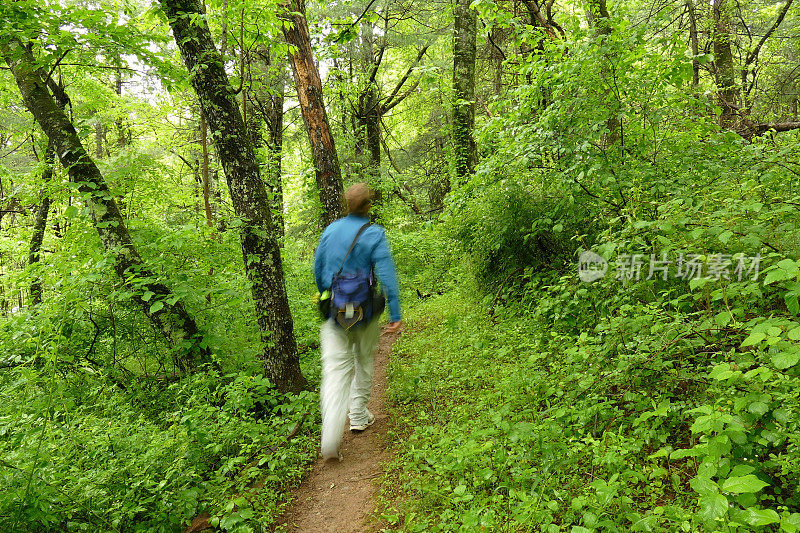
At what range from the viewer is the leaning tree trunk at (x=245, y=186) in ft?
16.5

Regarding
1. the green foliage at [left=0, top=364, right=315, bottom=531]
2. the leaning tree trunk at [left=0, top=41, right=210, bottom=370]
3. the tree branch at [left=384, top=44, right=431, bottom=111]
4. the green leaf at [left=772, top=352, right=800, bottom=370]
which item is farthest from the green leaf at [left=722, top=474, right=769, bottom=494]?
the tree branch at [left=384, top=44, right=431, bottom=111]

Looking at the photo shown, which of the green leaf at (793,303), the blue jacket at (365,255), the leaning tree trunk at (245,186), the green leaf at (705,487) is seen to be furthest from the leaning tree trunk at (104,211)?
the green leaf at (793,303)

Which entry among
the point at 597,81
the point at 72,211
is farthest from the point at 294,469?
the point at 597,81

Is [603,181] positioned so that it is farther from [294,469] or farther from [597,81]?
[294,469]

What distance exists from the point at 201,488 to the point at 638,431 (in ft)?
12.1

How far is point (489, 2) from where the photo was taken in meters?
7.07

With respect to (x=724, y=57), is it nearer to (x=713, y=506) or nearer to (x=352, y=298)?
(x=352, y=298)

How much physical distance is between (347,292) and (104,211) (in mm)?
3924

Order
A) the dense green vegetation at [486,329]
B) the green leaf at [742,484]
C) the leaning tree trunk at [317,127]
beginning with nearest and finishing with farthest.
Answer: the green leaf at [742,484], the dense green vegetation at [486,329], the leaning tree trunk at [317,127]

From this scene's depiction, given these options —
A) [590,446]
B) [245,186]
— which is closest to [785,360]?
[590,446]

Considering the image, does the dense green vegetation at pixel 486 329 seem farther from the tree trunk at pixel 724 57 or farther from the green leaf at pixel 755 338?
the tree trunk at pixel 724 57

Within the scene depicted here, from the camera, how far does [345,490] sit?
4.09 meters

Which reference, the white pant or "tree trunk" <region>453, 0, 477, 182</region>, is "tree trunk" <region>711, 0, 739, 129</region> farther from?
the white pant

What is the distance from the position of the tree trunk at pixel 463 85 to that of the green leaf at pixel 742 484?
9.46 m
